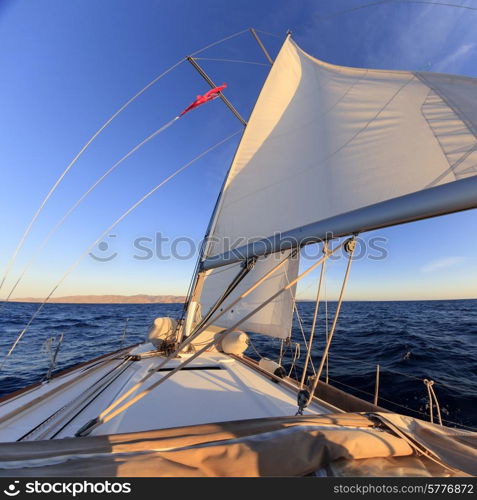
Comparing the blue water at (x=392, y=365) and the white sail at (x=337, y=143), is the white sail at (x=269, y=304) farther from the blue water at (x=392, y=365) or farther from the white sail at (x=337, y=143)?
→ the blue water at (x=392, y=365)

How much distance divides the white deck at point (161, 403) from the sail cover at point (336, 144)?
7.09 feet

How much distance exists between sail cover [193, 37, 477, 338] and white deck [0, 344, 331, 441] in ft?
7.09

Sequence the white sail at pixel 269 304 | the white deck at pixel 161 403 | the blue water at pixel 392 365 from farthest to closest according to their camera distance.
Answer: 1. the blue water at pixel 392 365
2. the white sail at pixel 269 304
3. the white deck at pixel 161 403

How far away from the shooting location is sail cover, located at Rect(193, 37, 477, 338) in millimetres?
2836

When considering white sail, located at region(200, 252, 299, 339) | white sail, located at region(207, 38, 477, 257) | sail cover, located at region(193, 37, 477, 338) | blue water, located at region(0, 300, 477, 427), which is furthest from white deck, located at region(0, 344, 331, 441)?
white sail, located at region(207, 38, 477, 257)

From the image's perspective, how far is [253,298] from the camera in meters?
4.94

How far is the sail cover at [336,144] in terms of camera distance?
284 cm

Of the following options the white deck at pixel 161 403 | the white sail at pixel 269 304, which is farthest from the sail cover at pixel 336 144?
the white deck at pixel 161 403

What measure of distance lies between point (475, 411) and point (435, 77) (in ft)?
19.3

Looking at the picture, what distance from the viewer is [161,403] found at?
7.27ft

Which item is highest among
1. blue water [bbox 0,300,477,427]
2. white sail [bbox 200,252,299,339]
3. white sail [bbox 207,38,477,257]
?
white sail [bbox 207,38,477,257]

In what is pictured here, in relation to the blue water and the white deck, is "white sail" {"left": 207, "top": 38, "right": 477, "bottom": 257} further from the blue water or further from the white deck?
the blue water

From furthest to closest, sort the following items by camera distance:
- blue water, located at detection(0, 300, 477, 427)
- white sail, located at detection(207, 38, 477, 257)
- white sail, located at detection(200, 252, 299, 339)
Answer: blue water, located at detection(0, 300, 477, 427) → white sail, located at detection(200, 252, 299, 339) → white sail, located at detection(207, 38, 477, 257)

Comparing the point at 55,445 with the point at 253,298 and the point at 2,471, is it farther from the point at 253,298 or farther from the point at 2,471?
the point at 253,298
